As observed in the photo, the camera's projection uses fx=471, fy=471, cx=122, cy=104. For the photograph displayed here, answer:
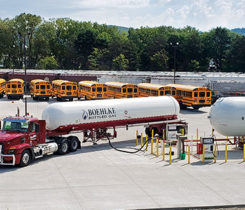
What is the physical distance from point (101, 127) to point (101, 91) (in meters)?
30.1

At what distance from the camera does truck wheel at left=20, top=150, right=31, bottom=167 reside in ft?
82.7

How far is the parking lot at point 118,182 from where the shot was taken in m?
19.3

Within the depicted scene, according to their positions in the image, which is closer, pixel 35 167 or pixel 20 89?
pixel 35 167

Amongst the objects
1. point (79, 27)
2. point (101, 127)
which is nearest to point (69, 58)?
point (79, 27)

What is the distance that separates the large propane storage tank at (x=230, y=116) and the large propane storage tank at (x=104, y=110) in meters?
5.02

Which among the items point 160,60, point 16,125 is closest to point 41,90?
point 16,125

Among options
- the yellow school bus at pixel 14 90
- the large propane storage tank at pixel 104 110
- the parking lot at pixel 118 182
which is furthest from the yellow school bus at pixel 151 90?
the parking lot at pixel 118 182

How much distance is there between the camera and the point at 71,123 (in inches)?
1157

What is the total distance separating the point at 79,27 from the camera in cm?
14538

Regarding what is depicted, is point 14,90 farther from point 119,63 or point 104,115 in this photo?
point 119,63

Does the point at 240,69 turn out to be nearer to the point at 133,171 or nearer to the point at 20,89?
the point at 20,89

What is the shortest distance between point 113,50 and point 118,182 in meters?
95.9

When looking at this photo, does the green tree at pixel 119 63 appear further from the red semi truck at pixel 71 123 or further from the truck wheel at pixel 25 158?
the truck wheel at pixel 25 158

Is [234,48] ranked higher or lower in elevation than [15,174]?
higher
